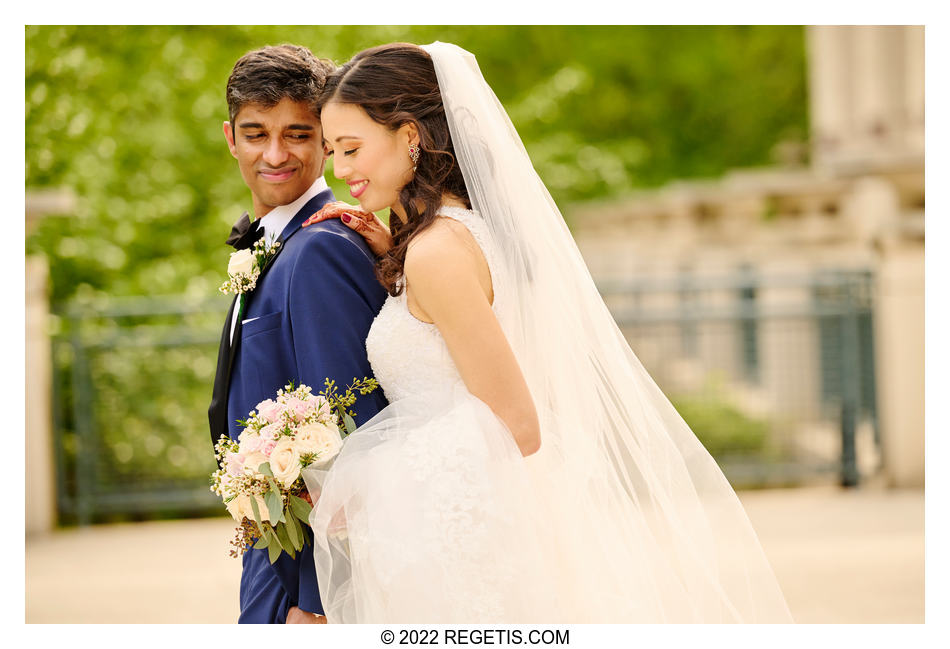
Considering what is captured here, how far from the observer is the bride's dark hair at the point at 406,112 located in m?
2.68

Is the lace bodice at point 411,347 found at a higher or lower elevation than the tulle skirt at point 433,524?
higher

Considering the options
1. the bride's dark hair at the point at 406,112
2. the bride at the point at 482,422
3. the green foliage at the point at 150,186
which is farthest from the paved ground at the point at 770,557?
the bride's dark hair at the point at 406,112

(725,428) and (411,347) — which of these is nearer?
(411,347)

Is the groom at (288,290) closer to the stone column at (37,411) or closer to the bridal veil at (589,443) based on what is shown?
the bridal veil at (589,443)

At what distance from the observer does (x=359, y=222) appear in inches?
111

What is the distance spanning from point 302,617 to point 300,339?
0.72 m

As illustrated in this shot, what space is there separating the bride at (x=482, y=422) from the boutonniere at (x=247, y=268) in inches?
9.7

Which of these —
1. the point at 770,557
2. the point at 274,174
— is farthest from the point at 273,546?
the point at 770,557

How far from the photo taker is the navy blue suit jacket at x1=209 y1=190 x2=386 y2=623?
8.65 feet

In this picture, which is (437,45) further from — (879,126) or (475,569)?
(879,126)

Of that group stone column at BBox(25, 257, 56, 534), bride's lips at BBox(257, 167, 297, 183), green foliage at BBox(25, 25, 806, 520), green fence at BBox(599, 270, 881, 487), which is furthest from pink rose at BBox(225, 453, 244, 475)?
green fence at BBox(599, 270, 881, 487)

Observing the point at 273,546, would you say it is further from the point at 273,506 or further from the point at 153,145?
the point at 153,145

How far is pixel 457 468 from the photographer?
8.77ft
